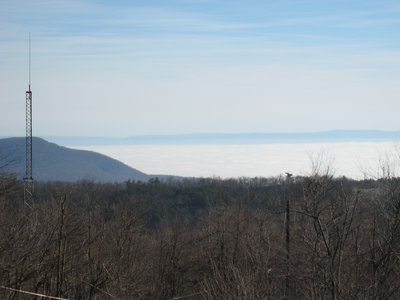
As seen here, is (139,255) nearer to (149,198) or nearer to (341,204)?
(341,204)

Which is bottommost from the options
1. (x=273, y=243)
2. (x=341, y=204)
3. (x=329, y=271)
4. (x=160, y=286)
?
(x=160, y=286)

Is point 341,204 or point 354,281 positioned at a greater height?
point 341,204

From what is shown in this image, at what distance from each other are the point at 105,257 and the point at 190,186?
181 ft

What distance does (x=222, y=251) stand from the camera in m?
36.1

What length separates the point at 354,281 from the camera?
16.5 metres

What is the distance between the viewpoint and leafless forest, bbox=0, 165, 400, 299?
17.0 meters

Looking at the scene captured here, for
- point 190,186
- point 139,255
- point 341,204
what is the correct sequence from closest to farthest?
point 341,204 < point 139,255 < point 190,186

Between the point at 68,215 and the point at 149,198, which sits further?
the point at 149,198

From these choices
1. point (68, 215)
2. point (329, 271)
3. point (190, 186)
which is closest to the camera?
point (329, 271)

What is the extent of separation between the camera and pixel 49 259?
76.5 feet

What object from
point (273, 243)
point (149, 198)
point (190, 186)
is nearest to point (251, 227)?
point (273, 243)

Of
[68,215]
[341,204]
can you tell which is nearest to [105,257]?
[68,215]

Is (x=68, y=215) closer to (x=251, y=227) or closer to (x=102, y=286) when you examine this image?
(x=102, y=286)

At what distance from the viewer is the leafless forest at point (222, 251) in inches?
669
